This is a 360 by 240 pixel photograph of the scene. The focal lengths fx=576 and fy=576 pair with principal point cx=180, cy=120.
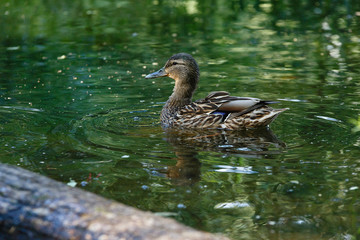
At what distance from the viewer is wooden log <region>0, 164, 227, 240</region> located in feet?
13.0

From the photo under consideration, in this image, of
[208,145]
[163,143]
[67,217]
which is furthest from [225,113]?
[67,217]

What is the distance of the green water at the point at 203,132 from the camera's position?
5.53 metres

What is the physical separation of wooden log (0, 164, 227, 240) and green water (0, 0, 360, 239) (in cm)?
110

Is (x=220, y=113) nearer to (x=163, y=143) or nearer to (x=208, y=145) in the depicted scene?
(x=208, y=145)

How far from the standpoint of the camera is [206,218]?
206 inches

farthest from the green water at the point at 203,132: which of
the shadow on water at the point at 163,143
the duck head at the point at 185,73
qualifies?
the duck head at the point at 185,73

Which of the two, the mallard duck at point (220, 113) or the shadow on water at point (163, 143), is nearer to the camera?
the shadow on water at point (163, 143)

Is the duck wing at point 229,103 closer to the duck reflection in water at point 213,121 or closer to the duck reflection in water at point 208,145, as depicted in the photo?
the duck reflection in water at point 213,121

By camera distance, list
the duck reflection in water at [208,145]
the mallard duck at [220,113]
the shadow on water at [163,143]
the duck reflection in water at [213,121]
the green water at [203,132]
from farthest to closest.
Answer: the mallard duck at [220,113] < the duck reflection in water at [213,121] < the shadow on water at [163,143] < the duck reflection in water at [208,145] < the green water at [203,132]

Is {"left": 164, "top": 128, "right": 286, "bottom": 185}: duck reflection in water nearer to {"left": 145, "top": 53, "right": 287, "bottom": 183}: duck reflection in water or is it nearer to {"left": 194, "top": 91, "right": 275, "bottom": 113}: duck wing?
{"left": 145, "top": 53, "right": 287, "bottom": 183}: duck reflection in water

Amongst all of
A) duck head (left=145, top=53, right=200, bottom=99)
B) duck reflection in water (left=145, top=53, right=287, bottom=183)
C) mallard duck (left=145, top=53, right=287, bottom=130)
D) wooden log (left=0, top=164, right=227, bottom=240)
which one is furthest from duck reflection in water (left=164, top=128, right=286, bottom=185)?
wooden log (left=0, top=164, right=227, bottom=240)

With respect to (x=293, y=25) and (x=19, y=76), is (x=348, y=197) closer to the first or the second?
(x=19, y=76)

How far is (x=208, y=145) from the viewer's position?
749 cm

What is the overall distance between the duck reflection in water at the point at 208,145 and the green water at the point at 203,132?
0.09 ft
